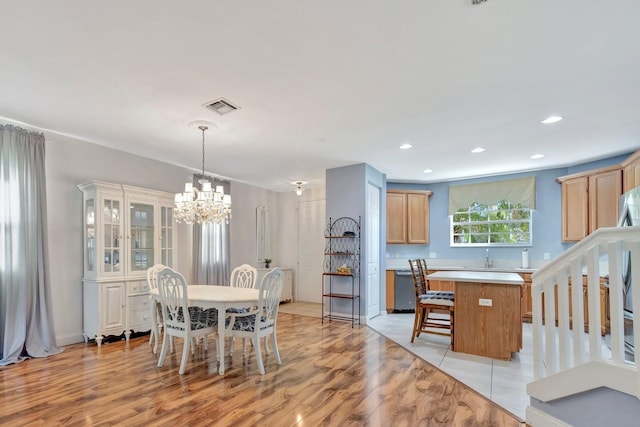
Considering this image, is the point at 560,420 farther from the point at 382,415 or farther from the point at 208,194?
the point at 208,194

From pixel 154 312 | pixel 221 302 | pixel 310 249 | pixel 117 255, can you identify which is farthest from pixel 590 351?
pixel 310 249


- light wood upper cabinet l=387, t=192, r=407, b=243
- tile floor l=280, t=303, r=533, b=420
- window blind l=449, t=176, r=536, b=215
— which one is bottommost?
tile floor l=280, t=303, r=533, b=420

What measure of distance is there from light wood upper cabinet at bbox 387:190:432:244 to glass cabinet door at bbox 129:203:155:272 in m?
4.25

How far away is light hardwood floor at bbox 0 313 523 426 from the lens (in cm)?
246

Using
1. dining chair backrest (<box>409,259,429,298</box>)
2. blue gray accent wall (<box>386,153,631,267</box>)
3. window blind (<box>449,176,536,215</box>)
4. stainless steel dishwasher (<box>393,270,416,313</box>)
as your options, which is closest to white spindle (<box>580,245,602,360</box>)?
dining chair backrest (<box>409,259,429,298</box>)

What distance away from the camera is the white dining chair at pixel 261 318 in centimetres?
340

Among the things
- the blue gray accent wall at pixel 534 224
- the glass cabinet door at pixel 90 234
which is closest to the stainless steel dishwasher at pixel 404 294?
the blue gray accent wall at pixel 534 224

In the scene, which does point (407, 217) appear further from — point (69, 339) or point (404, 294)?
point (69, 339)

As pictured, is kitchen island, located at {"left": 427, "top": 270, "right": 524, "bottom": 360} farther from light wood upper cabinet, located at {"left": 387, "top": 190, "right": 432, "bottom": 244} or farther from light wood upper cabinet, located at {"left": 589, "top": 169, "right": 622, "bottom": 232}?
light wood upper cabinet, located at {"left": 387, "top": 190, "right": 432, "bottom": 244}

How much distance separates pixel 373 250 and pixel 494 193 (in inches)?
103

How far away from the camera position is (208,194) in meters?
3.90

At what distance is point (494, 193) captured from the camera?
638cm

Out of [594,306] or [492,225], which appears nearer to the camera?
[594,306]

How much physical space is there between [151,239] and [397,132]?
3716 mm
